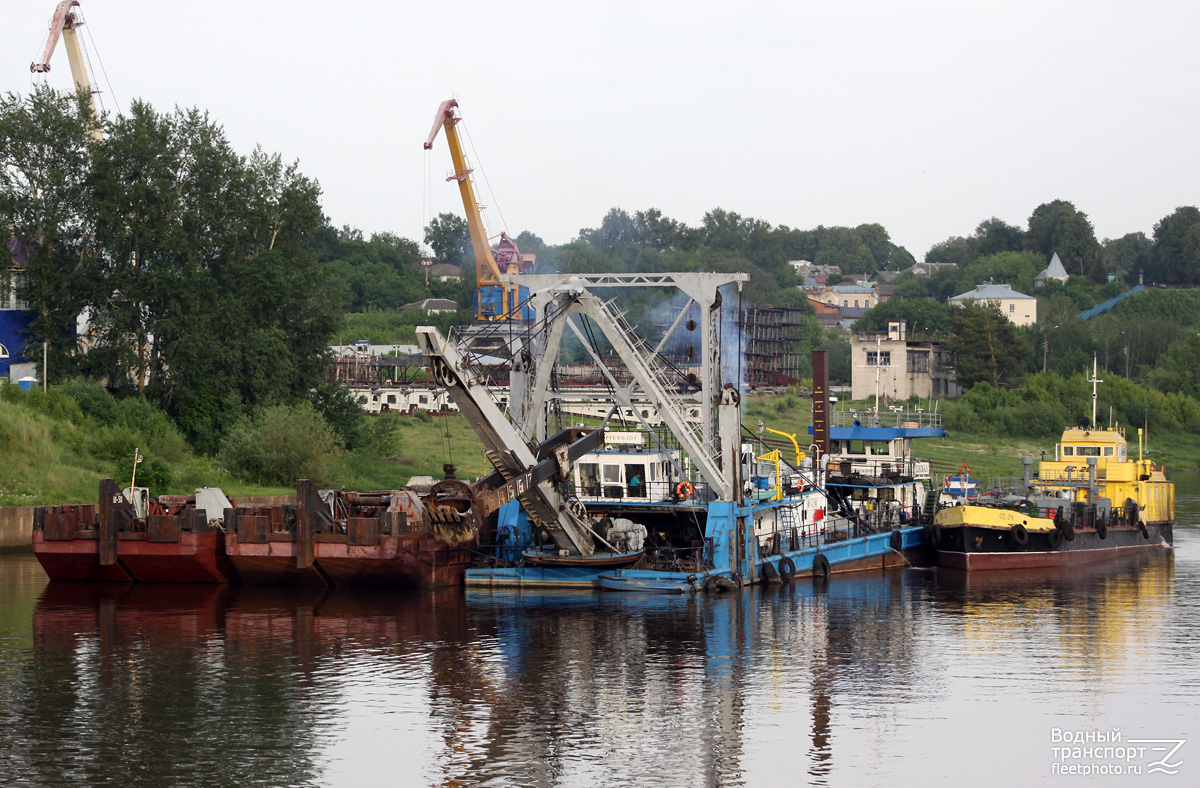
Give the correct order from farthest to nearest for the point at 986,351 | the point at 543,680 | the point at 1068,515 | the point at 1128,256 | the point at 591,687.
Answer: the point at 1128,256 < the point at 986,351 < the point at 1068,515 < the point at 543,680 < the point at 591,687

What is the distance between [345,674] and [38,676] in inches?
235

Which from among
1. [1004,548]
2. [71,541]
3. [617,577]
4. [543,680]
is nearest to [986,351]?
[1004,548]

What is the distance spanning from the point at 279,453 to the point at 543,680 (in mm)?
29572

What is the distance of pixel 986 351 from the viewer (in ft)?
343

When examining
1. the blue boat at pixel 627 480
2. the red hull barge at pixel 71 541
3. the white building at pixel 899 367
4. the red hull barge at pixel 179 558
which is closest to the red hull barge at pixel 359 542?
the red hull barge at pixel 179 558

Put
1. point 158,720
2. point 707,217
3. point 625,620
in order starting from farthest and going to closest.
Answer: point 707,217 < point 625,620 < point 158,720

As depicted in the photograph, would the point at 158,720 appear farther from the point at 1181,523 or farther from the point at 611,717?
the point at 1181,523

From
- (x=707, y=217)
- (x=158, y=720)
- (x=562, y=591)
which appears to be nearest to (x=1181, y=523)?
(x=562, y=591)

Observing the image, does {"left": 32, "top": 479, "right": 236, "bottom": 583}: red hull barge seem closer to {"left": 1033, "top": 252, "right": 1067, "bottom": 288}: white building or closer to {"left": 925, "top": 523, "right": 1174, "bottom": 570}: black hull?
{"left": 925, "top": 523, "right": 1174, "bottom": 570}: black hull

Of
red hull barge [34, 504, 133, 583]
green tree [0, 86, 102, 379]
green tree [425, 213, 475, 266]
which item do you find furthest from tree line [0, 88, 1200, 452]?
green tree [425, 213, 475, 266]

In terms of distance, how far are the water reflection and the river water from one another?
77mm

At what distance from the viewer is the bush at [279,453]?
53344 millimetres

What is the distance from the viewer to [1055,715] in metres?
24.0

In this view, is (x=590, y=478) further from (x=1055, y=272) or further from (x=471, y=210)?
(x=1055, y=272)
